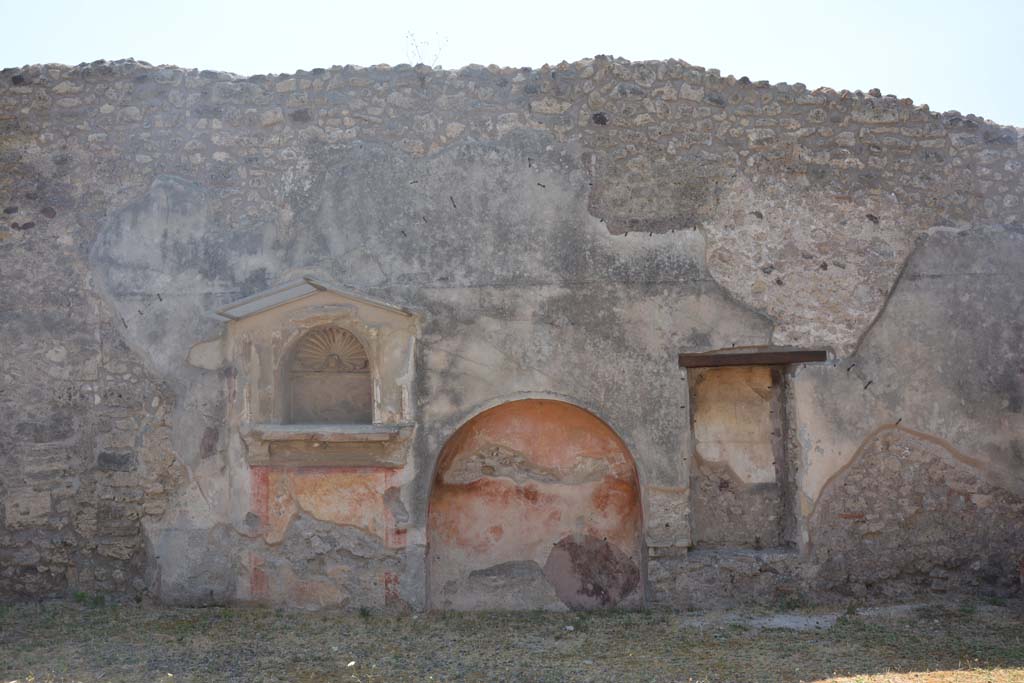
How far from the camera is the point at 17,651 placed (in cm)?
525

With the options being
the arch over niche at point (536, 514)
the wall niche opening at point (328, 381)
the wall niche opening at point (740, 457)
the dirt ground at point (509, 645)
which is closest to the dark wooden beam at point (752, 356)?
the wall niche opening at point (740, 457)

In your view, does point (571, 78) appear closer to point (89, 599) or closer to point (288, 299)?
point (288, 299)

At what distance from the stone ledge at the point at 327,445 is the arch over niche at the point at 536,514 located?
45 centimetres

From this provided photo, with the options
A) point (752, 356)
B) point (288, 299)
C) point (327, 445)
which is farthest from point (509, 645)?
point (288, 299)

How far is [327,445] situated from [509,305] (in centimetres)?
149

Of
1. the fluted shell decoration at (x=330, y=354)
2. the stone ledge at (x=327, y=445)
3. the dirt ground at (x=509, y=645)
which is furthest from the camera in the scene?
the fluted shell decoration at (x=330, y=354)

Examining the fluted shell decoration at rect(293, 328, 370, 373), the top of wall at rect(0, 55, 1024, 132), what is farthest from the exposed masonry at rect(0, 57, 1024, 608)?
the fluted shell decoration at rect(293, 328, 370, 373)

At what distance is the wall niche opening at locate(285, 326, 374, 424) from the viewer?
6.36 meters

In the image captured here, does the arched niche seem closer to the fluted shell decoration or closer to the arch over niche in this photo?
the fluted shell decoration

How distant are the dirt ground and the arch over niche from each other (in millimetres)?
284

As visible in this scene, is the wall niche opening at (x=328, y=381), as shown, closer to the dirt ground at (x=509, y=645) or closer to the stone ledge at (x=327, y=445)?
the stone ledge at (x=327, y=445)

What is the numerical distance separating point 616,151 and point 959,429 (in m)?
2.91

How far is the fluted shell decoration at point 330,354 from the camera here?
6.35 meters

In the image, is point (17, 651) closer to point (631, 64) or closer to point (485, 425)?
point (485, 425)
